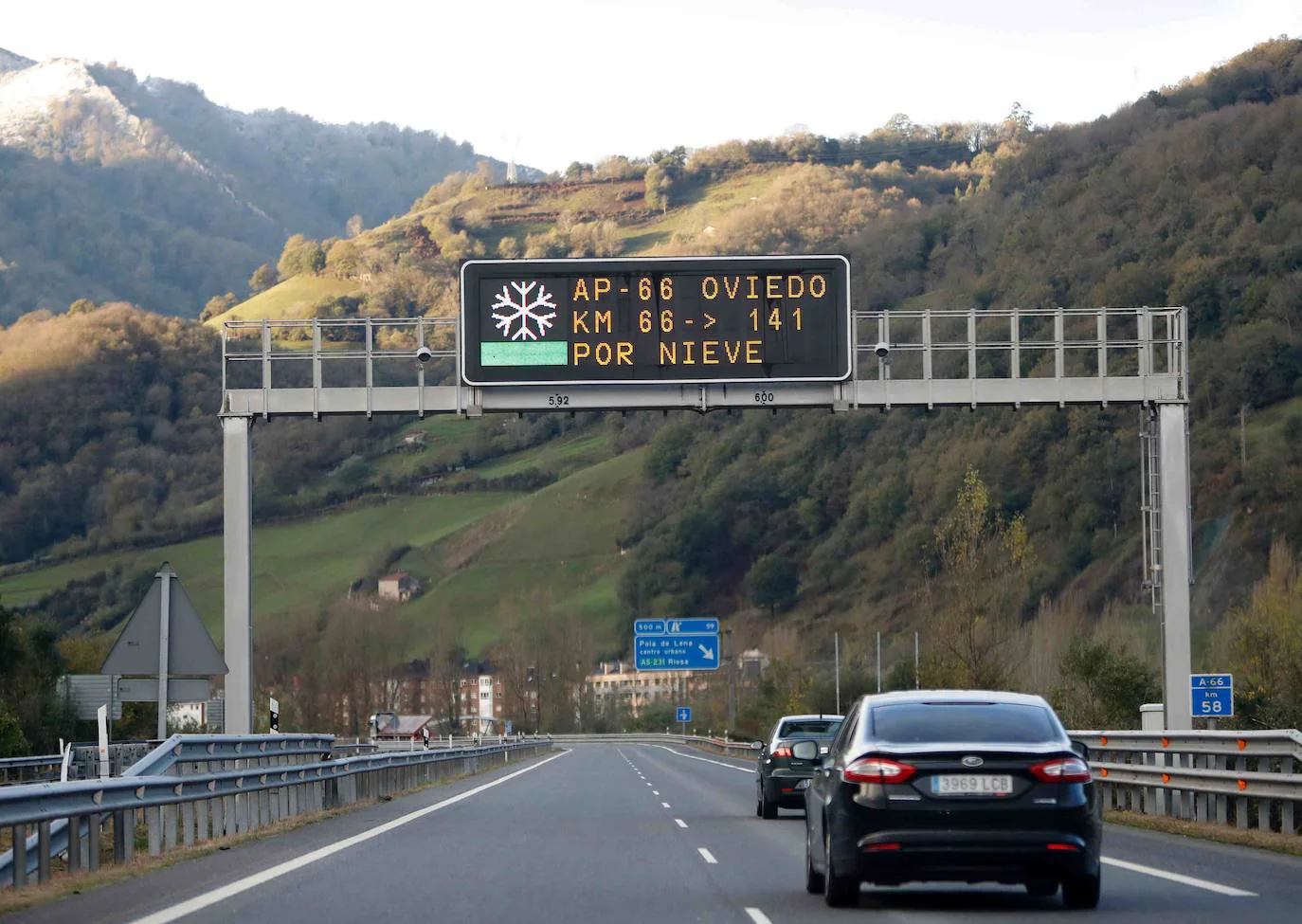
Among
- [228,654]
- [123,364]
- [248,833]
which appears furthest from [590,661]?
[248,833]

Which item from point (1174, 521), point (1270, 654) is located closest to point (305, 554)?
point (1270, 654)

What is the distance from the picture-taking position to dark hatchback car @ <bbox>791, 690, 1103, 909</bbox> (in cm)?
1230

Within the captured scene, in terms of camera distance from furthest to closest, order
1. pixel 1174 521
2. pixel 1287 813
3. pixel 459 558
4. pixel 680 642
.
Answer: pixel 459 558 → pixel 680 642 → pixel 1174 521 → pixel 1287 813

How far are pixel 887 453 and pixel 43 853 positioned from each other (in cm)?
13696

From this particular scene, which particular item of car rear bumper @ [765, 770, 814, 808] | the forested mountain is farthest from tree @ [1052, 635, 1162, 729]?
the forested mountain

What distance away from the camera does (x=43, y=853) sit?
14.5m

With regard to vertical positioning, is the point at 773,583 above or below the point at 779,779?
below

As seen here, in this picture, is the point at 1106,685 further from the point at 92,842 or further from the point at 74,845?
the point at 74,845

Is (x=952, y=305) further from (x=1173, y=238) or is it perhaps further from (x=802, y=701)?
(x=802, y=701)

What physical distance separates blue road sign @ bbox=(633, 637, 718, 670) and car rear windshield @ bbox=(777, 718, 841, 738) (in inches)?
2063

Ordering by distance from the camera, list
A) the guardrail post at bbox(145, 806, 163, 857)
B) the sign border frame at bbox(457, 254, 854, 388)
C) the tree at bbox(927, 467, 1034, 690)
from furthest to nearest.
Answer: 1. the tree at bbox(927, 467, 1034, 690)
2. the sign border frame at bbox(457, 254, 854, 388)
3. the guardrail post at bbox(145, 806, 163, 857)

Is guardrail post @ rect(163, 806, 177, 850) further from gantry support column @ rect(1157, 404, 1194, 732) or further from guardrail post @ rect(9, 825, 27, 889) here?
gantry support column @ rect(1157, 404, 1194, 732)

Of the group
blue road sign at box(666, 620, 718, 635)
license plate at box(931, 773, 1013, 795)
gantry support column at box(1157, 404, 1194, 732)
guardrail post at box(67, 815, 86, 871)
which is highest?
gantry support column at box(1157, 404, 1194, 732)

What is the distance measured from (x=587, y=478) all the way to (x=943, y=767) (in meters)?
161
